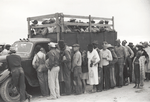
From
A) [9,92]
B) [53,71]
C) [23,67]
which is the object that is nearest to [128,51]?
[53,71]

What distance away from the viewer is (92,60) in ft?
22.6

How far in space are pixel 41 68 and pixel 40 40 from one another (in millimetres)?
1172

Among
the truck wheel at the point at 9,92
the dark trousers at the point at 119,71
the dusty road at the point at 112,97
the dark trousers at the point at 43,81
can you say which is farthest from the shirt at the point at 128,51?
the truck wheel at the point at 9,92

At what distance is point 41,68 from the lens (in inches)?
250

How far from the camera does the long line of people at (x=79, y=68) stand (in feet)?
20.9

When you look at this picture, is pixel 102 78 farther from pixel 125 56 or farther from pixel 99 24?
pixel 99 24

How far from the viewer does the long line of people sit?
251 inches

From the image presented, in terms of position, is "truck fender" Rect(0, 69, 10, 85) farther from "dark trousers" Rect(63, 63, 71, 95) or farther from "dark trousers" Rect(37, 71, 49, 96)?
"dark trousers" Rect(63, 63, 71, 95)

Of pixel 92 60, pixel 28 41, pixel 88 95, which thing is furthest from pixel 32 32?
pixel 88 95

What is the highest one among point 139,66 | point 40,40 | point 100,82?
point 40,40

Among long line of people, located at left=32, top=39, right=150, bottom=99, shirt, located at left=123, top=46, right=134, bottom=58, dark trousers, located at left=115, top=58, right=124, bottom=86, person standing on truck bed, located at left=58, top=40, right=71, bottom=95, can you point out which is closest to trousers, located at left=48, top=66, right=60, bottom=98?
long line of people, located at left=32, top=39, right=150, bottom=99

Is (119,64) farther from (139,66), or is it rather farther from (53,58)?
(53,58)

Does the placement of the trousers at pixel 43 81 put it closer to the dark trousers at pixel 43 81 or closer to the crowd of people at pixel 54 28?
the dark trousers at pixel 43 81

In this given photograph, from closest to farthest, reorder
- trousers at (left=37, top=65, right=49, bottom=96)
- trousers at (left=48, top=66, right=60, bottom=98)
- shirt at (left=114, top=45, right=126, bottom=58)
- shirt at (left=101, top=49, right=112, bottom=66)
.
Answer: trousers at (left=48, top=66, right=60, bottom=98)
trousers at (left=37, top=65, right=49, bottom=96)
shirt at (left=101, top=49, right=112, bottom=66)
shirt at (left=114, top=45, right=126, bottom=58)
